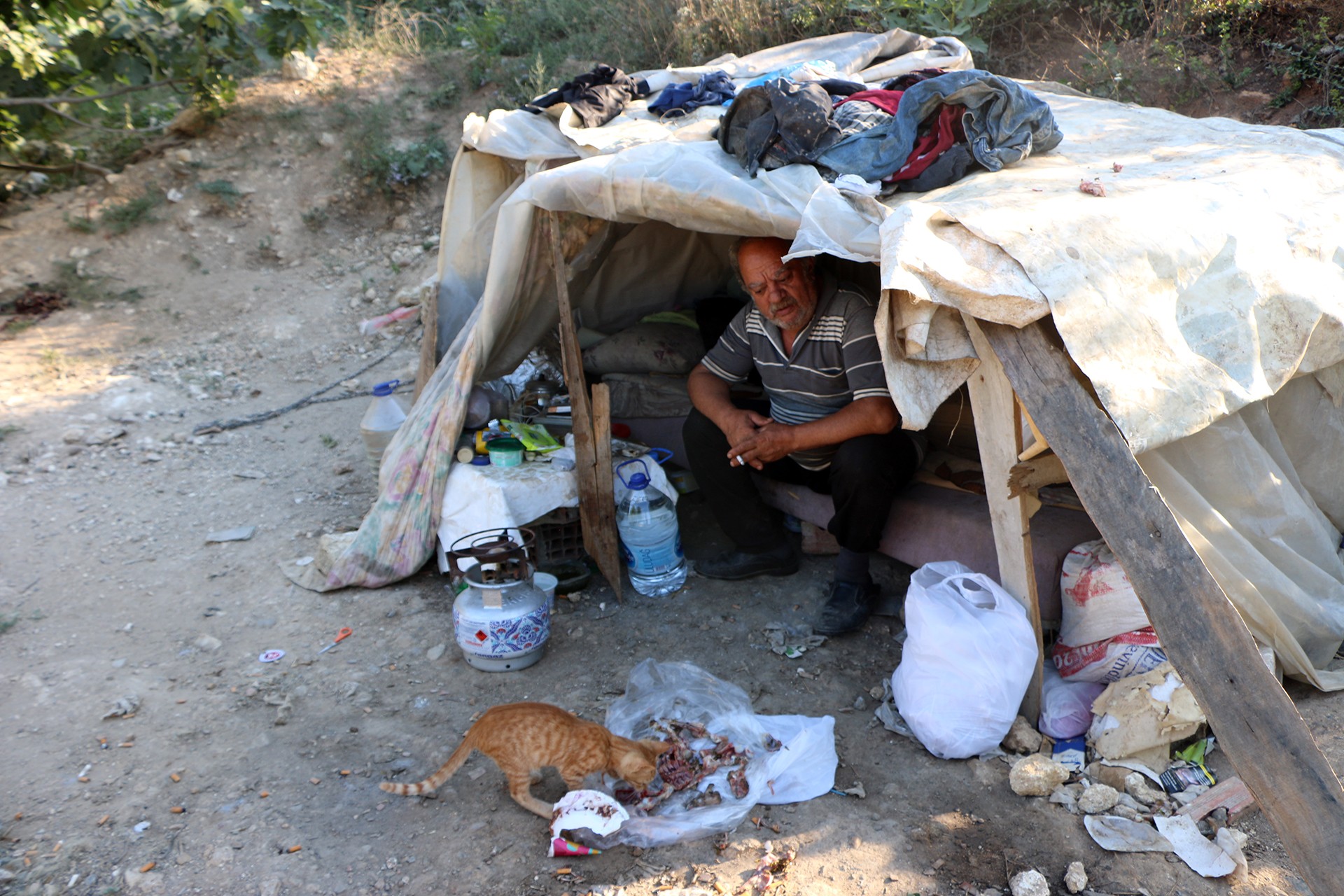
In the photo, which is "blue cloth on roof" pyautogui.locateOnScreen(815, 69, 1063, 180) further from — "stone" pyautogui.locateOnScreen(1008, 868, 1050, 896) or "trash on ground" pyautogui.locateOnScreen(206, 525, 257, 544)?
"trash on ground" pyautogui.locateOnScreen(206, 525, 257, 544)

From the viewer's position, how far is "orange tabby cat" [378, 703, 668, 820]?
2559 millimetres

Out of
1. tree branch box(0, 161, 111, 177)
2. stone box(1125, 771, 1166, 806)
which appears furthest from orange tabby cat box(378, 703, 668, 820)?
tree branch box(0, 161, 111, 177)

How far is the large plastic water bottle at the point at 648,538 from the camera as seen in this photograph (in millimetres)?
3770

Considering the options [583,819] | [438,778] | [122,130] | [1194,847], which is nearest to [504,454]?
[438,778]

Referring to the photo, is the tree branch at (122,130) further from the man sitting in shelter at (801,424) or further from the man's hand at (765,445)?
the man's hand at (765,445)

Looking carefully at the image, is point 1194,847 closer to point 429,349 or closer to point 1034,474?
point 1034,474

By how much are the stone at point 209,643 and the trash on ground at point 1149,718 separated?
124 inches

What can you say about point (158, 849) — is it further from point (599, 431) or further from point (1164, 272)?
point (1164, 272)

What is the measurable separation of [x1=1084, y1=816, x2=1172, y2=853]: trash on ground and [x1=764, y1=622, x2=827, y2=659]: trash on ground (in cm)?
116

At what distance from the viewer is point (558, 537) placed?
12.9 feet

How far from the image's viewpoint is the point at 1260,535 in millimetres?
2863

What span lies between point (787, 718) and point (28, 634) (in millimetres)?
2994

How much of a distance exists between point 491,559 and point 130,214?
21.3ft

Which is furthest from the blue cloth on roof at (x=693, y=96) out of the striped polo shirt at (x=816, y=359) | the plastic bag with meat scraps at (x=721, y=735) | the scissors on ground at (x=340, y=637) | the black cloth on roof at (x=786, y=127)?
the scissors on ground at (x=340, y=637)
